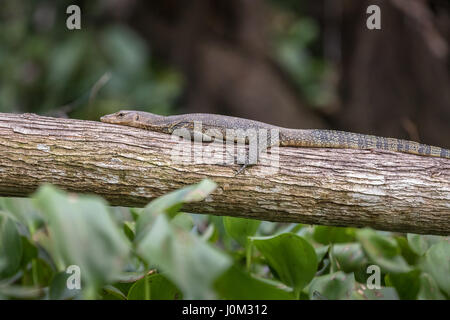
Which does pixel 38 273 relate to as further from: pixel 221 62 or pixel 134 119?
pixel 221 62

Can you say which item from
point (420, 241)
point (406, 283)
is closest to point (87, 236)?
point (406, 283)

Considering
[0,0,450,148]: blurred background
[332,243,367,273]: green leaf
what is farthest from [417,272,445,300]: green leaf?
[0,0,450,148]: blurred background

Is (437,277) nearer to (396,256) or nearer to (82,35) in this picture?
(396,256)

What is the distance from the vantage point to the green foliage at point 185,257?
183 centimetres

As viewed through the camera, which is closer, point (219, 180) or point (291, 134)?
point (219, 180)

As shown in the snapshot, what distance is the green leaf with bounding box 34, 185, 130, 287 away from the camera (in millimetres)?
1783

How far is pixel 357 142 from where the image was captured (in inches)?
177

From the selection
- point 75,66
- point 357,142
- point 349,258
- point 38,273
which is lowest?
point 38,273

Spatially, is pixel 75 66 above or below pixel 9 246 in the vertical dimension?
above

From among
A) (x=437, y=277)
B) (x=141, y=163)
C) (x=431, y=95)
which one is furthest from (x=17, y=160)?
(x=431, y=95)

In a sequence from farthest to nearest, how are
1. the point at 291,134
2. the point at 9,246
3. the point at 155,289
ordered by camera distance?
the point at 291,134, the point at 9,246, the point at 155,289

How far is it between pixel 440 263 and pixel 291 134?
1716 millimetres

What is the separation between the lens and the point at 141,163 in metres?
3.53

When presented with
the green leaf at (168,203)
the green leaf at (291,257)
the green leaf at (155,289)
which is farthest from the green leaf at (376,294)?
the green leaf at (168,203)
